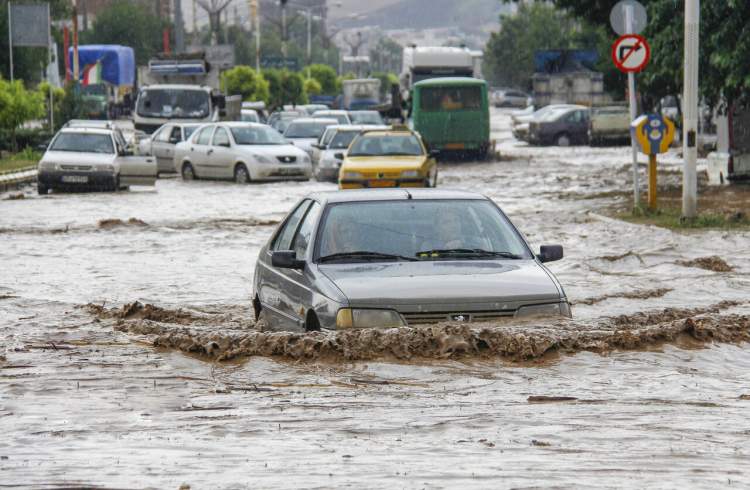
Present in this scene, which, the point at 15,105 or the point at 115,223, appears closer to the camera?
the point at 115,223

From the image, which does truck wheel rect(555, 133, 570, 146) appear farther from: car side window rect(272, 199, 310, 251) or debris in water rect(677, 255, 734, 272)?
car side window rect(272, 199, 310, 251)

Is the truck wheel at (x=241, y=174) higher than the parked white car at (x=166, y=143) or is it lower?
lower

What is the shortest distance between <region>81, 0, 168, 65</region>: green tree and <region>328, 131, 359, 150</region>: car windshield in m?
Result: 78.7

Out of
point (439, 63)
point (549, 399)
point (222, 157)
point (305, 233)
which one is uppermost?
point (439, 63)

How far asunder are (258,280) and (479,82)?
122 ft

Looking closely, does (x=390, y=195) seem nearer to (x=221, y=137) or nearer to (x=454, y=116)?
(x=221, y=137)

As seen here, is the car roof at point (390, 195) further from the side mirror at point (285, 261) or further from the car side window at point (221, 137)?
the car side window at point (221, 137)

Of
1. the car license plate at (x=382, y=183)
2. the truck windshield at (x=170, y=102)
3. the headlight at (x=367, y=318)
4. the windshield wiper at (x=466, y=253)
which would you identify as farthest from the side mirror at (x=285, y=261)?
the truck windshield at (x=170, y=102)

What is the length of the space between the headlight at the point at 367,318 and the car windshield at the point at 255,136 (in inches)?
1069

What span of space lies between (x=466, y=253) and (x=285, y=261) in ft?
3.87

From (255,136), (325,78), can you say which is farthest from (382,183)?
(325,78)

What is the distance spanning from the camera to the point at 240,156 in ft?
116

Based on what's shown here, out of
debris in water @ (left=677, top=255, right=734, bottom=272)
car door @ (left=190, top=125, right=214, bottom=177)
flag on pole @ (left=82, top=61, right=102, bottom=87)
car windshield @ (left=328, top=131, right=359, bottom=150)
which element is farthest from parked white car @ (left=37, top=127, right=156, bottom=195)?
flag on pole @ (left=82, top=61, right=102, bottom=87)

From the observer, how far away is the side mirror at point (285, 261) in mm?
9828
